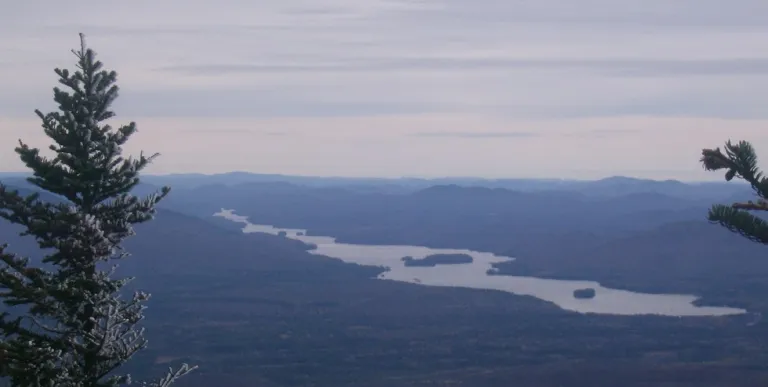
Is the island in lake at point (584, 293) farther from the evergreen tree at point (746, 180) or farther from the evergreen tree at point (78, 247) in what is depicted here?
the evergreen tree at point (746, 180)

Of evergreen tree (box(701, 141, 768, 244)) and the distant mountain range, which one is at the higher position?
evergreen tree (box(701, 141, 768, 244))

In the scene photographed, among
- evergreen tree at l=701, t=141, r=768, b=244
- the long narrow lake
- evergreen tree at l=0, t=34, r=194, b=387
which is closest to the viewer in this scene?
evergreen tree at l=701, t=141, r=768, b=244

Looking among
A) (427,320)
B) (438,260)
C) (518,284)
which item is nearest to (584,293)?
(518,284)

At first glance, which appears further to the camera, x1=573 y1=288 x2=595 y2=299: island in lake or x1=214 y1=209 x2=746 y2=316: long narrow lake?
x1=573 y1=288 x2=595 y2=299: island in lake

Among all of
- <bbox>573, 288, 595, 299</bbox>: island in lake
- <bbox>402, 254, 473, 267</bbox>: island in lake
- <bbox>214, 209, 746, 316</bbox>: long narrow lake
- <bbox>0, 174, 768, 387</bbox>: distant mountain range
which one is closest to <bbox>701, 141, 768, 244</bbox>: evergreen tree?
<bbox>0, 174, 768, 387</bbox>: distant mountain range

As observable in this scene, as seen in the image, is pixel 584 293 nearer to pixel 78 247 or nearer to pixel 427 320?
pixel 427 320

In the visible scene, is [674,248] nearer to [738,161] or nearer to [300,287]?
[300,287]

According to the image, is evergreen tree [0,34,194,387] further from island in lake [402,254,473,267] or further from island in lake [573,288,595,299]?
island in lake [402,254,473,267]
